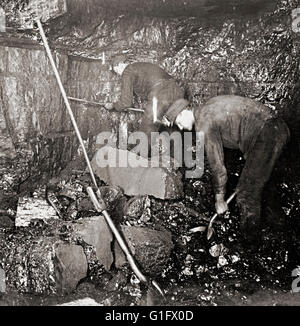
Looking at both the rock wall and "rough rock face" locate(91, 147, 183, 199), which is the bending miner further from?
the rock wall

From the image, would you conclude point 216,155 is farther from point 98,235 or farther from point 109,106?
point 109,106

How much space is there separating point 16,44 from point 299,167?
4.75 metres

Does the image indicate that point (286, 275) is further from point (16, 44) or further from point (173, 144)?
point (16, 44)

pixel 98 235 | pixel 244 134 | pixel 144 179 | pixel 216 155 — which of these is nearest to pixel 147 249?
pixel 98 235

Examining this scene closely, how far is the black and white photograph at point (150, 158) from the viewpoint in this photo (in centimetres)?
426

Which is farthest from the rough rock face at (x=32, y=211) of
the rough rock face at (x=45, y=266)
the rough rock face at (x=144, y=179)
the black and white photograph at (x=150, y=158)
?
the rough rock face at (x=144, y=179)

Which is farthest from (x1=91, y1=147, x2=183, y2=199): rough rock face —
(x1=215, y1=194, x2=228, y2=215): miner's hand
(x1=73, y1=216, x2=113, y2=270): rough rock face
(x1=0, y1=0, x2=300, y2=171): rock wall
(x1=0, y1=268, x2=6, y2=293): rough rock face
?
(x1=0, y1=268, x2=6, y2=293): rough rock face

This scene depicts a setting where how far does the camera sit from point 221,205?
16.0 feet

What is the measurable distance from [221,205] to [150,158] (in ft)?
4.70

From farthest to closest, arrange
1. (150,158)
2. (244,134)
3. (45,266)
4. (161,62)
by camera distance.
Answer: (161,62) → (150,158) → (244,134) → (45,266)

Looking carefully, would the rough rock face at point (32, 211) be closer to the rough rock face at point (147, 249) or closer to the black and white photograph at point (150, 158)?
the black and white photograph at point (150, 158)

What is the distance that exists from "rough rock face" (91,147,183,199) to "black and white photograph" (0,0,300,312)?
0.07 feet
